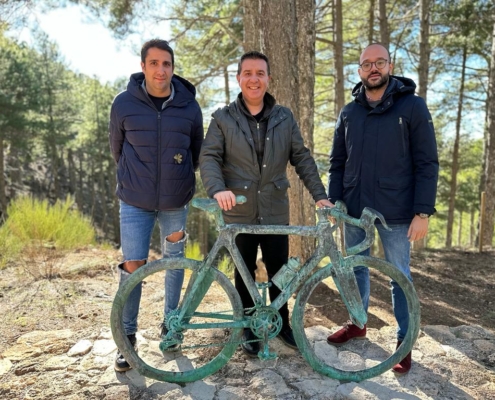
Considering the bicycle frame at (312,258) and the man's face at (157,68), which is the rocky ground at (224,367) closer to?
the bicycle frame at (312,258)

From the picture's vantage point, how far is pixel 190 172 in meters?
2.65

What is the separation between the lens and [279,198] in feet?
8.47

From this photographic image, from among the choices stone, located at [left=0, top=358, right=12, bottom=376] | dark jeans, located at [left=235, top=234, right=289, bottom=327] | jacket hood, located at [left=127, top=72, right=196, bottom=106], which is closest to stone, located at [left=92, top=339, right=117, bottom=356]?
stone, located at [left=0, top=358, right=12, bottom=376]

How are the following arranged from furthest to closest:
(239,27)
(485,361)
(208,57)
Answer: (239,27), (208,57), (485,361)

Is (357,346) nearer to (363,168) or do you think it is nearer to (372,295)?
(363,168)

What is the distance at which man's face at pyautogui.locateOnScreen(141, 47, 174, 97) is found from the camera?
242 cm

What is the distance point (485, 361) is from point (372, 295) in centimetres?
194

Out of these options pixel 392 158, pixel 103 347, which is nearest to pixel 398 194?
pixel 392 158

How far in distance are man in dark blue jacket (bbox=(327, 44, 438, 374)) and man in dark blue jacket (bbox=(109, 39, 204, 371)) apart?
1.11 metres

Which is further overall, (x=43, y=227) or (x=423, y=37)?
(x=423, y=37)

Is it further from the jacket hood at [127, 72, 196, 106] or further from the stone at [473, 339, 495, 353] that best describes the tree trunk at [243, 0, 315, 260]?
the stone at [473, 339, 495, 353]

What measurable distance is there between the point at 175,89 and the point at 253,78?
0.59 metres

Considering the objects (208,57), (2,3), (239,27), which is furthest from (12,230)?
(239,27)

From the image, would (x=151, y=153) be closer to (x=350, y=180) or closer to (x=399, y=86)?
(x=350, y=180)
